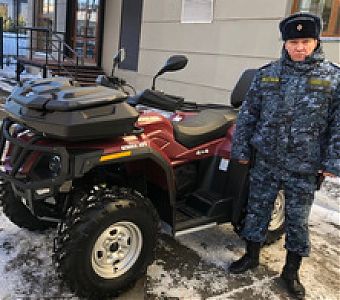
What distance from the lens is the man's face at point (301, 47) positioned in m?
2.68

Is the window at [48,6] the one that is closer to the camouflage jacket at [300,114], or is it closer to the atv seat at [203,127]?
the atv seat at [203,127]

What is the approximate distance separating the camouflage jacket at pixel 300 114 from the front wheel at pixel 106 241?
946 millimetres

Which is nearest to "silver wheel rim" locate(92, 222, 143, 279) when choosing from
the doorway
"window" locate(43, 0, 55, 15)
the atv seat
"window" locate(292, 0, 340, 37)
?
the atv seat

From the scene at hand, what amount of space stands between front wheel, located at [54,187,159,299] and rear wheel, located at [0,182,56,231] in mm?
858

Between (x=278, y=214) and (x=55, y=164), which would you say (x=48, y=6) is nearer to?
(x=278, y=214)

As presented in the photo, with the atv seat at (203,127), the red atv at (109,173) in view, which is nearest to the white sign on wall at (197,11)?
the atv seat at (203,127)

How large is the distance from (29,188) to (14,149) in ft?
1.37

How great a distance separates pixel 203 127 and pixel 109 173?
2.77 feet

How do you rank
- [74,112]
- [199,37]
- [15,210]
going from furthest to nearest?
[199,37] < [15,210] < [74,112]

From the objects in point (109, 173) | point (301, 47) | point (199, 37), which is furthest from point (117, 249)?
point (199, 37)

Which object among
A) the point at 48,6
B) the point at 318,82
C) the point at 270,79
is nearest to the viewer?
the point at 318,82

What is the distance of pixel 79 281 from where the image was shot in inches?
101

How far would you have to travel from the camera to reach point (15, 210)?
10.8 feet

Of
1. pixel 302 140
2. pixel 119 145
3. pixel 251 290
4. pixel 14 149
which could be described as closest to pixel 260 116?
pixel 302 140
